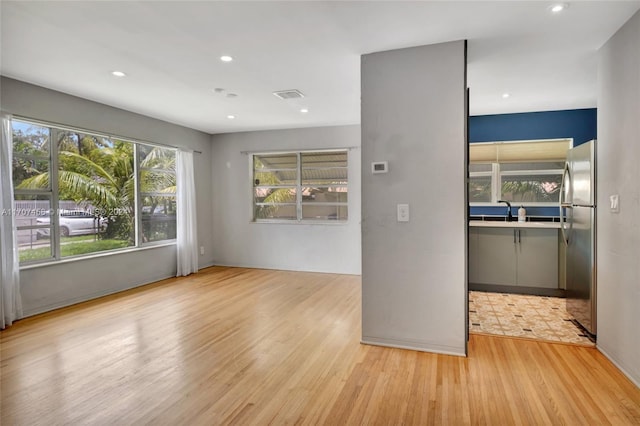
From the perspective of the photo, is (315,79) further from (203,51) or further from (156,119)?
(156,119)

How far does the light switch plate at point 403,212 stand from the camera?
2.97 m

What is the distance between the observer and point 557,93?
13.6ft

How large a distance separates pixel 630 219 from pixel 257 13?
292 cm

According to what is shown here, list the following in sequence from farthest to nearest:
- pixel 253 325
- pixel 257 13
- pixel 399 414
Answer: pixel 253 325 < pixel 257 13 < pixel 399 414

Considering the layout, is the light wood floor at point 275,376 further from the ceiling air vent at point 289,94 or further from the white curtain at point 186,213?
the ceiling air vent at point 289,94

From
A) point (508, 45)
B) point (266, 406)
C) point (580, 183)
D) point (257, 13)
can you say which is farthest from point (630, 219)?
point (257, 13)

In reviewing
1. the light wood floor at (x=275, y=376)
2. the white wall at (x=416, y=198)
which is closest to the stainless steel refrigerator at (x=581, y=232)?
the light wood floor at (x=275, y=376)

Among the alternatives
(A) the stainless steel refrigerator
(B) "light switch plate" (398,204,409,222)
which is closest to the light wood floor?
(A) the stainless steel refrigerator

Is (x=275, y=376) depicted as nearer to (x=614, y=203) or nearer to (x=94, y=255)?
(x=614, y=203)

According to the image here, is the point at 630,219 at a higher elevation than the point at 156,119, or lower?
lower

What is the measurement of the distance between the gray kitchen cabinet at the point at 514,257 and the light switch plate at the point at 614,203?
1.94 m

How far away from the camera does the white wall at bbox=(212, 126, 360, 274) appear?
606 cm

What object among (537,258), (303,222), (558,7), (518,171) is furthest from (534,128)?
(303,222)

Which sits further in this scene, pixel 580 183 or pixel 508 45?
pixel 580 183
